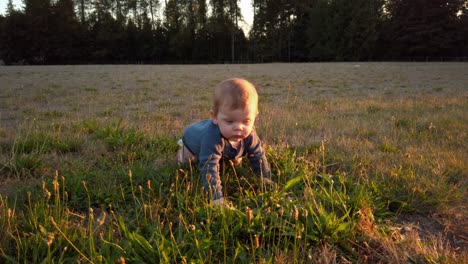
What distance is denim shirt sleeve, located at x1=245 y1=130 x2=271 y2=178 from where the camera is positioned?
9.75 feet

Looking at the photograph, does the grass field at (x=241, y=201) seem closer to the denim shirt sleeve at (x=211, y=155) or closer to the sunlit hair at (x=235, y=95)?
the denim shirt sleeve at (x=211, y=155)

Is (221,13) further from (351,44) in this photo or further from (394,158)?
(394,158)

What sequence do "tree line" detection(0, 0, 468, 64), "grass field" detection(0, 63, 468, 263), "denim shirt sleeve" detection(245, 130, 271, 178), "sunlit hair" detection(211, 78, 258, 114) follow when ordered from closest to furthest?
1. "grass field" detection(0, 63, 468, 263)
2. "sunlit hair" detection(211, 78, 258, 114)
3. "denim shirt sleeve" detection(245, 130, 271, 178)
4. "tree line" detection(0, 0, 468, 64)

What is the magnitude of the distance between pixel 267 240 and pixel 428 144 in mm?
3154

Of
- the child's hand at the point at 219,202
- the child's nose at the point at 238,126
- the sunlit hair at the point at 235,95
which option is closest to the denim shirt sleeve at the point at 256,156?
the child's nose at the point at 238,126

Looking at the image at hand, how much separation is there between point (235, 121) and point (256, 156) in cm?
57

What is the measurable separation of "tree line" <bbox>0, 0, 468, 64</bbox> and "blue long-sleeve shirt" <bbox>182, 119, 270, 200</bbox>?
2425 inches

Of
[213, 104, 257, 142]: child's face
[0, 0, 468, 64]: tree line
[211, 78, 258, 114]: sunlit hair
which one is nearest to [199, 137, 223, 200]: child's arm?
[213, 104, 257, 142]: child's face

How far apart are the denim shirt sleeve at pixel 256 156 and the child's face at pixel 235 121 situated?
0.97ft

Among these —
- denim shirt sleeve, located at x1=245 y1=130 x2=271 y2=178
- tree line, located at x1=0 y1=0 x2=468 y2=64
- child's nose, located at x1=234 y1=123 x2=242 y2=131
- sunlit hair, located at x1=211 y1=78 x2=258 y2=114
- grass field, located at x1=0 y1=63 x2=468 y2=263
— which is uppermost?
tree line, located at x1=0 y1=0 x2=468 y2=64

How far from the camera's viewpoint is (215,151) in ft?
9.01

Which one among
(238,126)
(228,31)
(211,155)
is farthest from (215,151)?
(228,31)

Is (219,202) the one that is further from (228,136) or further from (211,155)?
(228,136)

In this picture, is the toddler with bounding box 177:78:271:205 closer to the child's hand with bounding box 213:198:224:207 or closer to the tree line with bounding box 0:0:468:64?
the child's hand with bounding box 213:198:224:207
